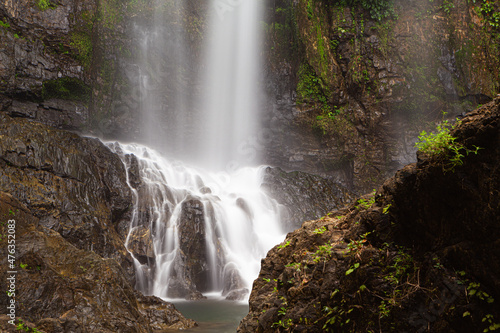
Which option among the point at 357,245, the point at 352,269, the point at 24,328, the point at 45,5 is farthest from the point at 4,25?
the point at 352,269

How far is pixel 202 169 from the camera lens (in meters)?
20.8

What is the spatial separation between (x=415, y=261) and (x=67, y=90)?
17.5 meters

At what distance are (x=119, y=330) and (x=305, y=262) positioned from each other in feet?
13.1

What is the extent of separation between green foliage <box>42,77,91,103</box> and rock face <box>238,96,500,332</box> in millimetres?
15863

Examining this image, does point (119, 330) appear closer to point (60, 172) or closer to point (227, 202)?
point (60, 172)

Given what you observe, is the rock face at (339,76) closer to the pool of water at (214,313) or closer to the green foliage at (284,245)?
the pool of water at (214,313)

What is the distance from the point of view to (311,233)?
13.7ft

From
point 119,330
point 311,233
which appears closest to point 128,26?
point 119,330

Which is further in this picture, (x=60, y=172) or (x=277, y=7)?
(x=277, y=7)

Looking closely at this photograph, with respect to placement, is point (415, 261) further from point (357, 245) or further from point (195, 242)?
point (195, 242)

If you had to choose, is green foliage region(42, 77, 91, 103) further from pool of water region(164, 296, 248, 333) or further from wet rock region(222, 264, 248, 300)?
pool of water region(164, 296, 248, 333)

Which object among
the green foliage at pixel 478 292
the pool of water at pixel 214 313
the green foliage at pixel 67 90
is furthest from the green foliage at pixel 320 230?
the green foliage at pixel 67 90

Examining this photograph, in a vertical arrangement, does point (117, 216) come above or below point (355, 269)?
above

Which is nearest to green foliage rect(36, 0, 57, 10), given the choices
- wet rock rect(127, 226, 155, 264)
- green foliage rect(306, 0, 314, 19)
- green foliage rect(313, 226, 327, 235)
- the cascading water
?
the cascading water
